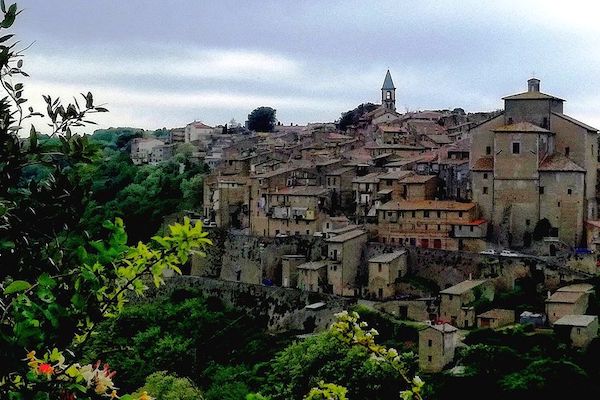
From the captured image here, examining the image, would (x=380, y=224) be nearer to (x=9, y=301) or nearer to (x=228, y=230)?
(x=228, y=230)

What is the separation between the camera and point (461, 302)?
3319cm

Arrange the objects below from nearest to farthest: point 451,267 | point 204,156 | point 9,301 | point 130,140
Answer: point 9,301 < point 451,267 < point 204,156 < point 130,140

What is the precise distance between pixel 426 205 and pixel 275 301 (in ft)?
23.9

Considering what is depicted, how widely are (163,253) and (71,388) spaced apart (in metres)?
0.96

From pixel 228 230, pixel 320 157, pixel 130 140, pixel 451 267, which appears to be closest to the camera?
pixel 451 267

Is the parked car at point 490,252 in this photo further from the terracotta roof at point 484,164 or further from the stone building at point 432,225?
the terracotta roof at point 484,164

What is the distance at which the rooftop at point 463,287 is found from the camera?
110ft

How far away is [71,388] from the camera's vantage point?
15.9 feet

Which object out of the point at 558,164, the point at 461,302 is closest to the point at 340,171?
the point at 558,164

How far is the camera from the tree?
300 feet

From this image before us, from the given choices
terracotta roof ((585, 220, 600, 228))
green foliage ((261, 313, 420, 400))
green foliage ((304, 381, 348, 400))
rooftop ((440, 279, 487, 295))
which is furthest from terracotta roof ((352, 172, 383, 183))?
green foliage ((304, 381, 348, 400))

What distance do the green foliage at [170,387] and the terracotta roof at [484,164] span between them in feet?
48.0

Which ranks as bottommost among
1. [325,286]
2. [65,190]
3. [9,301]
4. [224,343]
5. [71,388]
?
[224,343]

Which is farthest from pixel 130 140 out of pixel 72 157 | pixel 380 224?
pixel 72 157
